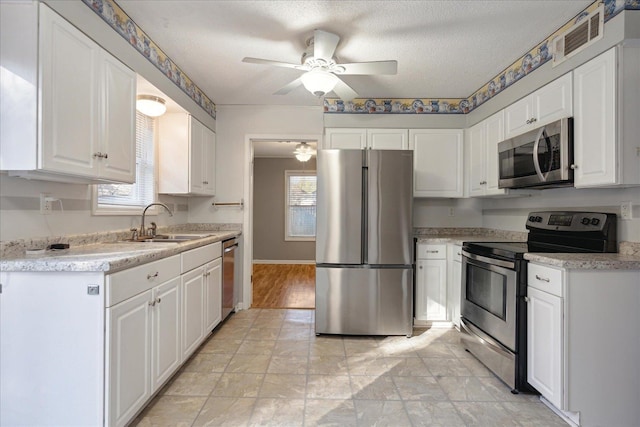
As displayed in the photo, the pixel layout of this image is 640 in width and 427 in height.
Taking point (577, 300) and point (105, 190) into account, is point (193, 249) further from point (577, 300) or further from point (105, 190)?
point (577, 300)

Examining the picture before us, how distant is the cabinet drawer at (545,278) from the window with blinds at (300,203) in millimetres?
5276

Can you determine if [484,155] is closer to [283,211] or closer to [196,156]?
[196,156]

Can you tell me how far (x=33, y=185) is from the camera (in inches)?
69.1

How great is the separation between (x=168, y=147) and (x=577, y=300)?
3333 mm

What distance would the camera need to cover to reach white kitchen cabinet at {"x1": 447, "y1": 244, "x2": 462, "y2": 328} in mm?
3131

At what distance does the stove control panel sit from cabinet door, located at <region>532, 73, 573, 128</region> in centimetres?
65

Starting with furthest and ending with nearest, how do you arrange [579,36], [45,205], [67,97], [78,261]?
[579,36] < [45,205] < [67,97] < [78,261]

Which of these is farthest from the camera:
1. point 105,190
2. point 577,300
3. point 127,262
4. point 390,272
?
point 390,272

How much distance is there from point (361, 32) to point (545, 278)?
194 centimetres

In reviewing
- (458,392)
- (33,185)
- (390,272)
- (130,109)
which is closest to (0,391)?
(33,185)

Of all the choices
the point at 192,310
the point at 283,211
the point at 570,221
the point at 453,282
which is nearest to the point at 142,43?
the point at 192,310

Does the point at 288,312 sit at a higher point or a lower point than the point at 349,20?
lower

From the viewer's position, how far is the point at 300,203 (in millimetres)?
7094

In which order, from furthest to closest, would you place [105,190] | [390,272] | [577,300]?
[390,272] < [105,190] < [577,300]
